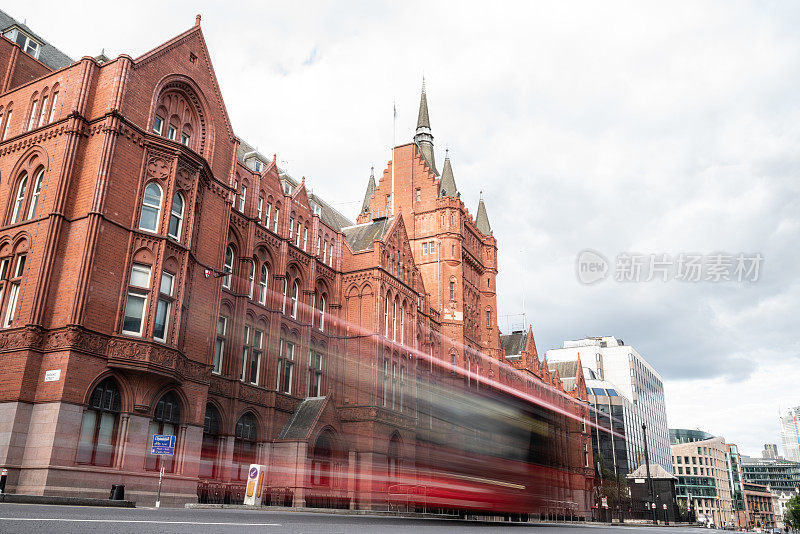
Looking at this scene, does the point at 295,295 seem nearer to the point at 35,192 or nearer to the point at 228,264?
the point at 228,264

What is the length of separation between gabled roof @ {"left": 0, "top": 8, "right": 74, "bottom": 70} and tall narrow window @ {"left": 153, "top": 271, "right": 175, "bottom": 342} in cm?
1589

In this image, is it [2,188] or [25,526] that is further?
[2,188]

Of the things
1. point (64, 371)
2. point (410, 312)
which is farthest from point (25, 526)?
point (410, 312)

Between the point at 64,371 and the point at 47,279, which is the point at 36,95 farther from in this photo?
the point at 64,371

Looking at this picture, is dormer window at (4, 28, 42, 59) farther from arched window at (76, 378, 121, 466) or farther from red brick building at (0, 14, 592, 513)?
arched window at (76, 378, 121, 466)

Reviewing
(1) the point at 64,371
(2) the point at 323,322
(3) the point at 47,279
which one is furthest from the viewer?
(2) the point at 323,322

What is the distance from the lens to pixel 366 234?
153 feet

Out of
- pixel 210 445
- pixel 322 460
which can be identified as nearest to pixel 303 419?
pixel 322 460

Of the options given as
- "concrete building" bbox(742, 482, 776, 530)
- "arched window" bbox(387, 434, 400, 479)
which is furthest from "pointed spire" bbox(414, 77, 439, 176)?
"concrete building" bbox(742, 482, 776, 530)

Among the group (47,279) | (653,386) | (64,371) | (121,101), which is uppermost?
(653,386)

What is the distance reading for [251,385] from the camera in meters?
32.3

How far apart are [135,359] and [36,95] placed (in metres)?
12.6

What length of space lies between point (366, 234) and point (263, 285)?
42.7ft

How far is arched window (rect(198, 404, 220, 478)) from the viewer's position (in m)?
28.9
